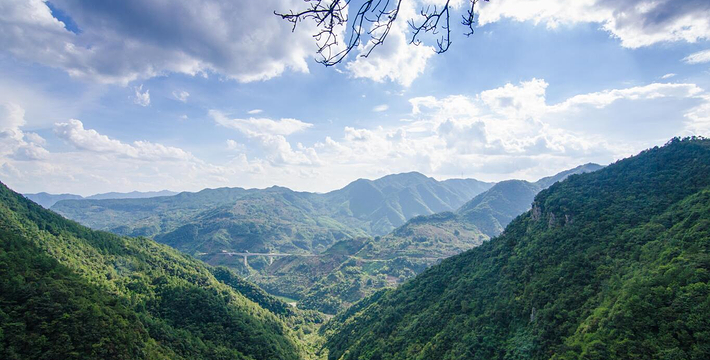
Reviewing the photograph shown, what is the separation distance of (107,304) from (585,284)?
73.5 m

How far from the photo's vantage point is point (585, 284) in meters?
47.0

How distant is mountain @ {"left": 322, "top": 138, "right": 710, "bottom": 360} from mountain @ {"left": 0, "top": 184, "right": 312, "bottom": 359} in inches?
1203

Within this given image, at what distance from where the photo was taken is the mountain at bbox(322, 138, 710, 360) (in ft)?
103

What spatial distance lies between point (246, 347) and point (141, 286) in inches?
1163

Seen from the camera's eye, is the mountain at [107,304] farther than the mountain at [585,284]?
Yes

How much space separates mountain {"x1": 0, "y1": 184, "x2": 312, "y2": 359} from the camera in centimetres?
3916

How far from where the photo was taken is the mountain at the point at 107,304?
39.2m

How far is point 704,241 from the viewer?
36719mm

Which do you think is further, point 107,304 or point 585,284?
point 107,304

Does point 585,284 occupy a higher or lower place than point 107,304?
higher

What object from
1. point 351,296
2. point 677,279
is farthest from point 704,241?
point 351,296

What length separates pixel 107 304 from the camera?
50094 mm

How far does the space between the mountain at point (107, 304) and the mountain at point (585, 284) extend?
3056cm

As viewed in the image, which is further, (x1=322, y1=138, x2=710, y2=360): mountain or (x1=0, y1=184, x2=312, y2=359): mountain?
(x1=0, y1=184, x2=312, y2=359): mountain
